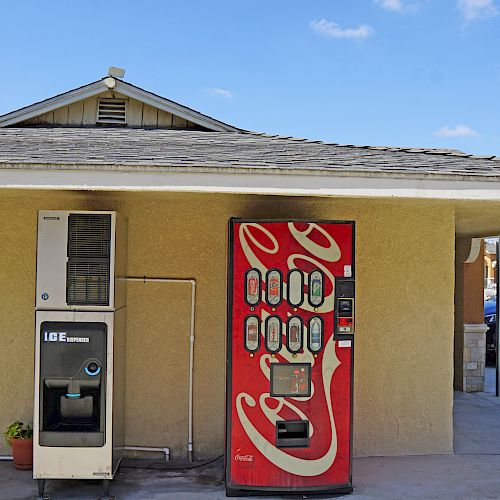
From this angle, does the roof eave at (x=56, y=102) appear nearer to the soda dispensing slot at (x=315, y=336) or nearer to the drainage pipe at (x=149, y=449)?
the drainage pipe at (x=149, y=449)

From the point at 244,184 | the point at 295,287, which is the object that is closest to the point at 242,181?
the point at 244,184

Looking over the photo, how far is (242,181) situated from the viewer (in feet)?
13.2

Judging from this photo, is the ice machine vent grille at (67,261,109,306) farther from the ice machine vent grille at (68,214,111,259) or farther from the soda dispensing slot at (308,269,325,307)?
the soda dispensing slot at (308,269,325,307)

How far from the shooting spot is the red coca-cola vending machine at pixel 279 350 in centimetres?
475

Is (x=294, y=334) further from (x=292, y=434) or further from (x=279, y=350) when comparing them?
(x=292, y=434)

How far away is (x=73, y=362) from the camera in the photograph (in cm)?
466

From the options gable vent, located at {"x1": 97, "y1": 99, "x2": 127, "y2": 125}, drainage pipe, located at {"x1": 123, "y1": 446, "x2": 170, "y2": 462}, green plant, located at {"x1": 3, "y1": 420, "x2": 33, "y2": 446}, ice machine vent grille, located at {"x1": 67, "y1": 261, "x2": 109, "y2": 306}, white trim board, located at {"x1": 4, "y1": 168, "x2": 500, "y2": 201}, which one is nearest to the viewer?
white trim board, located at {"x1": 4, "y1": 168, "x2": 500, "y2": 201}

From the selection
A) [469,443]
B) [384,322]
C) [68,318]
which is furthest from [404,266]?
[68,318]

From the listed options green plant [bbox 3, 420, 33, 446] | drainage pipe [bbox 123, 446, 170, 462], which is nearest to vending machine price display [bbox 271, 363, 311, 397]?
drainage pipe [bbox 123, 446, 170, 462]

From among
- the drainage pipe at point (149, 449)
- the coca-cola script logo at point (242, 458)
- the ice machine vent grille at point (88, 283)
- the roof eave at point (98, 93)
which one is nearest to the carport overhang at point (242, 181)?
the ice machine vent grille at point (88, 283)

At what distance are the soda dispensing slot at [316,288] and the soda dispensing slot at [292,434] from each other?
2.87 feet

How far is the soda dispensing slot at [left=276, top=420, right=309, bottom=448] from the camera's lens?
4758mm

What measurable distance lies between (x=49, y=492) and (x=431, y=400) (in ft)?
11.0

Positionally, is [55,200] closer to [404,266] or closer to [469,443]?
[404,266]
